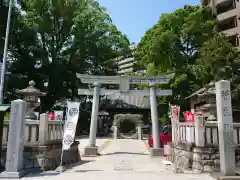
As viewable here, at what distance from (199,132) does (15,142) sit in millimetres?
5851

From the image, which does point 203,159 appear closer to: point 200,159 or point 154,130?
point 200,159

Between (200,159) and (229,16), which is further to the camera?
(229,16)

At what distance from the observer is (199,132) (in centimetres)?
823

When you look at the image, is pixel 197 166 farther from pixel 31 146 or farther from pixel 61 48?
pixel 61 48

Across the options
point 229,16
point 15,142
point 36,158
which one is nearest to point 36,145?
point 36,158

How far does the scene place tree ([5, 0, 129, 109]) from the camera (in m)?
27.7

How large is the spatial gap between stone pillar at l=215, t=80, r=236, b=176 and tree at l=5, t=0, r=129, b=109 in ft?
73.1

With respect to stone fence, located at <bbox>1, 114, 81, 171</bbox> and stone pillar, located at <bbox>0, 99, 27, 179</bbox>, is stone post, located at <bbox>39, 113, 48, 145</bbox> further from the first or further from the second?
stone pillar, located at <bbox>0, 99, 27, 179</bbox>

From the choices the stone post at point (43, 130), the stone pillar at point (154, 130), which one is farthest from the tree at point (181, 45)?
the stone post at point (43, 130)

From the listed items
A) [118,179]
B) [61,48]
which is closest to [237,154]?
[118,179]

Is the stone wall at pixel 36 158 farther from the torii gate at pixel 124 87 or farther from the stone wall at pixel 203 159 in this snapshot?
the torii gate at pixel 124 87

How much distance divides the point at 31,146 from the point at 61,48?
2389cm

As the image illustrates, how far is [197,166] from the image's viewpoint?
326 inches

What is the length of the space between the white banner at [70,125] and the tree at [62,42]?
19.3 meters
